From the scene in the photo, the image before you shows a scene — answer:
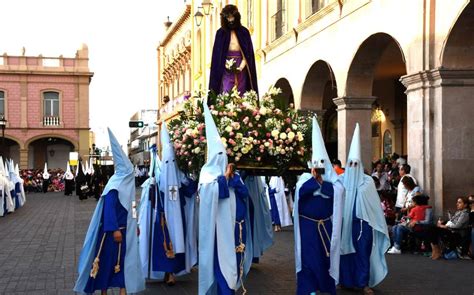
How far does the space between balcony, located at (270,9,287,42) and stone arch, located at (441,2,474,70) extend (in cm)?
1049

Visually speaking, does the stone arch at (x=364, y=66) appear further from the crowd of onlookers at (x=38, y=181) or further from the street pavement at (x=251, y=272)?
the crowd of onlookers at (x=38, y=181)

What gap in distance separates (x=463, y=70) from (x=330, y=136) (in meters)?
14.6

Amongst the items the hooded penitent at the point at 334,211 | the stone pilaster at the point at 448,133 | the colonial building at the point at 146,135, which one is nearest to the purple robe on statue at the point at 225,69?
the hooded penitent at the point at 334,211

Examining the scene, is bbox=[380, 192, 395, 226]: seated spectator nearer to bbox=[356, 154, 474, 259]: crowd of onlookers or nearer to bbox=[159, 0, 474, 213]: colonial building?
bbox=[356, 154, 474, 259]: crowd of onlookers

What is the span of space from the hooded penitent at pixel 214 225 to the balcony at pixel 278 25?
15.6m

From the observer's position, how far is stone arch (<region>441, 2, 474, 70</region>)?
1189 cm

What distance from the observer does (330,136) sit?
2672cm

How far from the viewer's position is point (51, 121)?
171 feet

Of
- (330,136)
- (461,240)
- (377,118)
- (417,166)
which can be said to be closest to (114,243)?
(461,240)

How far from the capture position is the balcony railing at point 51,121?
52000mm

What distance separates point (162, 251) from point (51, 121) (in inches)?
1791

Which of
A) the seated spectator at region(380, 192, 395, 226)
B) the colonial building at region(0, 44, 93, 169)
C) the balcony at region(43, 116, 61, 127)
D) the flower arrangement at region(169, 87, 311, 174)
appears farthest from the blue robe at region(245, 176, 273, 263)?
the balcony at region(43, 116, 61, 127)

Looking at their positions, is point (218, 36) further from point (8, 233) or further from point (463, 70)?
point (8, 233)

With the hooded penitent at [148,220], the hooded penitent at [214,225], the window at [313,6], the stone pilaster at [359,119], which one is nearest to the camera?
the hooded penitent at [214,225]
